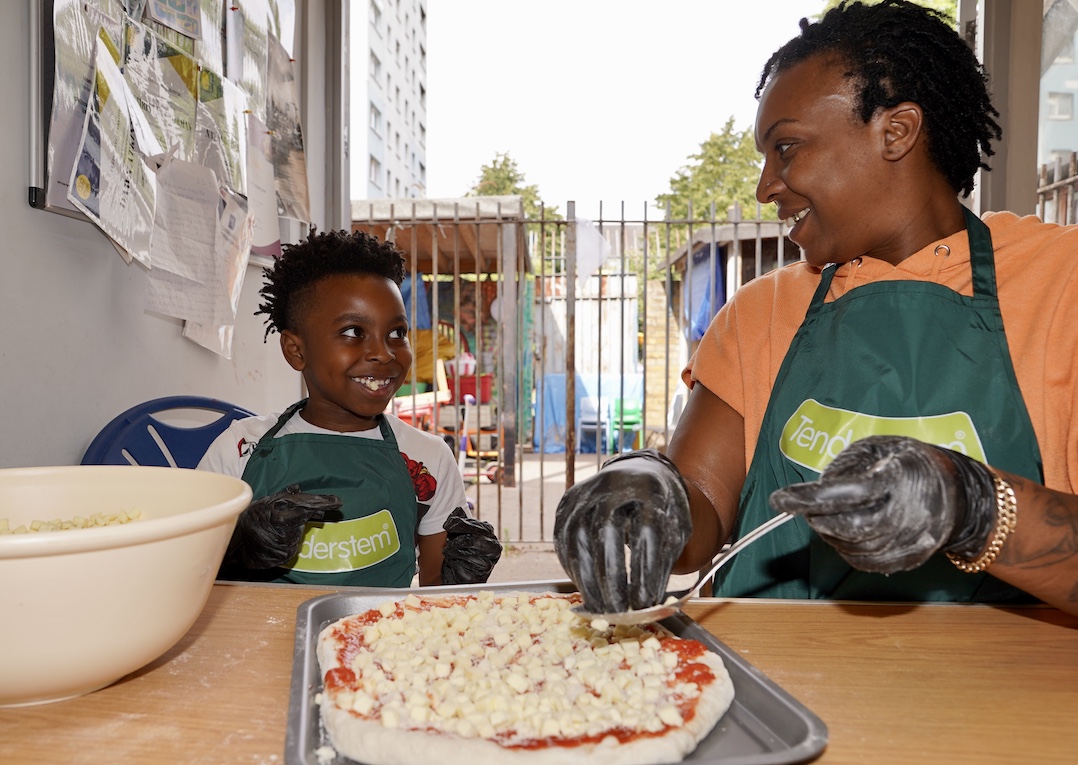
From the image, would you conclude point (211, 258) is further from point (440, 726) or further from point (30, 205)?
point (440, 726)

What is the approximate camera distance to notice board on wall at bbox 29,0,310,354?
1504 millimetres

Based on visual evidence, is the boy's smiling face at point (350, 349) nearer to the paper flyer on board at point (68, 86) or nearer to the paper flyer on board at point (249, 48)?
the paper flyer on board at point (68, 86)

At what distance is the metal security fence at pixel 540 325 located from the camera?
5.53 metres

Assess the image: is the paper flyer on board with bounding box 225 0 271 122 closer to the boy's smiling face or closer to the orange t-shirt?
the boy's smiling face

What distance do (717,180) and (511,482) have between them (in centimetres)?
1138

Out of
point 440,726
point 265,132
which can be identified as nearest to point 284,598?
point 440,726

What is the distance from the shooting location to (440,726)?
0.71 meters

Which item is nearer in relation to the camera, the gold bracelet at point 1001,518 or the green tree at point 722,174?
the gold bracelet at point 1001,518

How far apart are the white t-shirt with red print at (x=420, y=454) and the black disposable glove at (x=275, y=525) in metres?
0.42

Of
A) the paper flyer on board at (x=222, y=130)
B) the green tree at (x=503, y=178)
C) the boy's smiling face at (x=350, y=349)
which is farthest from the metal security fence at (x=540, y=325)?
the green tree at (x=503, y=178)

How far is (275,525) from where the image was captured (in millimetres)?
1296

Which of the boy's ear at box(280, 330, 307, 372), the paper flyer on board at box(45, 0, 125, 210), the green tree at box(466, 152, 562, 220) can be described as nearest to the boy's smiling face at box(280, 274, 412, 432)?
the boy's ear at box(280, 330, 307, 372)

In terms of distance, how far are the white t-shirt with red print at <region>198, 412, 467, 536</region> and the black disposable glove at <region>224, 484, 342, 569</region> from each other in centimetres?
42

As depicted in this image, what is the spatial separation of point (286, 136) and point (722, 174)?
48.3 feet
